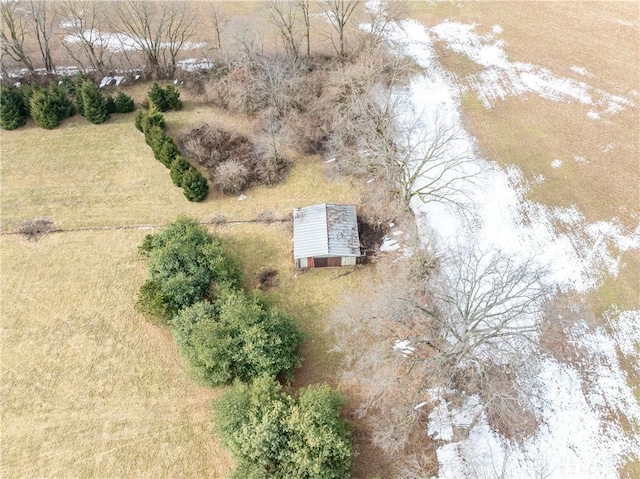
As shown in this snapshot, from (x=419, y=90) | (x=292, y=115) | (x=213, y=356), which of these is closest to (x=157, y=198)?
(x=292, y=115)

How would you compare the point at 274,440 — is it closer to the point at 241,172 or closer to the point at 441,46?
the point at 241,172

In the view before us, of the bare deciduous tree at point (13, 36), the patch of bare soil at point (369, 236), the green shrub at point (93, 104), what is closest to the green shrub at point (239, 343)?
the patch of bare soil at point (369, 236)

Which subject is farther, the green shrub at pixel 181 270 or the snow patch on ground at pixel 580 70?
the snow patch on ground at pixel 580 70

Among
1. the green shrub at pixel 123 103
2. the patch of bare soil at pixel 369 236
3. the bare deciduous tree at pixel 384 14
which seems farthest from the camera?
the bare deciduous tree at pixel 384 14

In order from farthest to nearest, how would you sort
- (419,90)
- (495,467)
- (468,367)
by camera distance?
1. (419,90)
2. (468,367)
3. (495,467)

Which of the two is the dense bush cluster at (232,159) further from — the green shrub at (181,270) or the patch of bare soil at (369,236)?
the patch of bare soil at (369,236)

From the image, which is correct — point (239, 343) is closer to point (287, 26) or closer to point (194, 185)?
point (194, 185)

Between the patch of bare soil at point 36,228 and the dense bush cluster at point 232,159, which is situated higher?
the dense bush cluster at point 232,159
